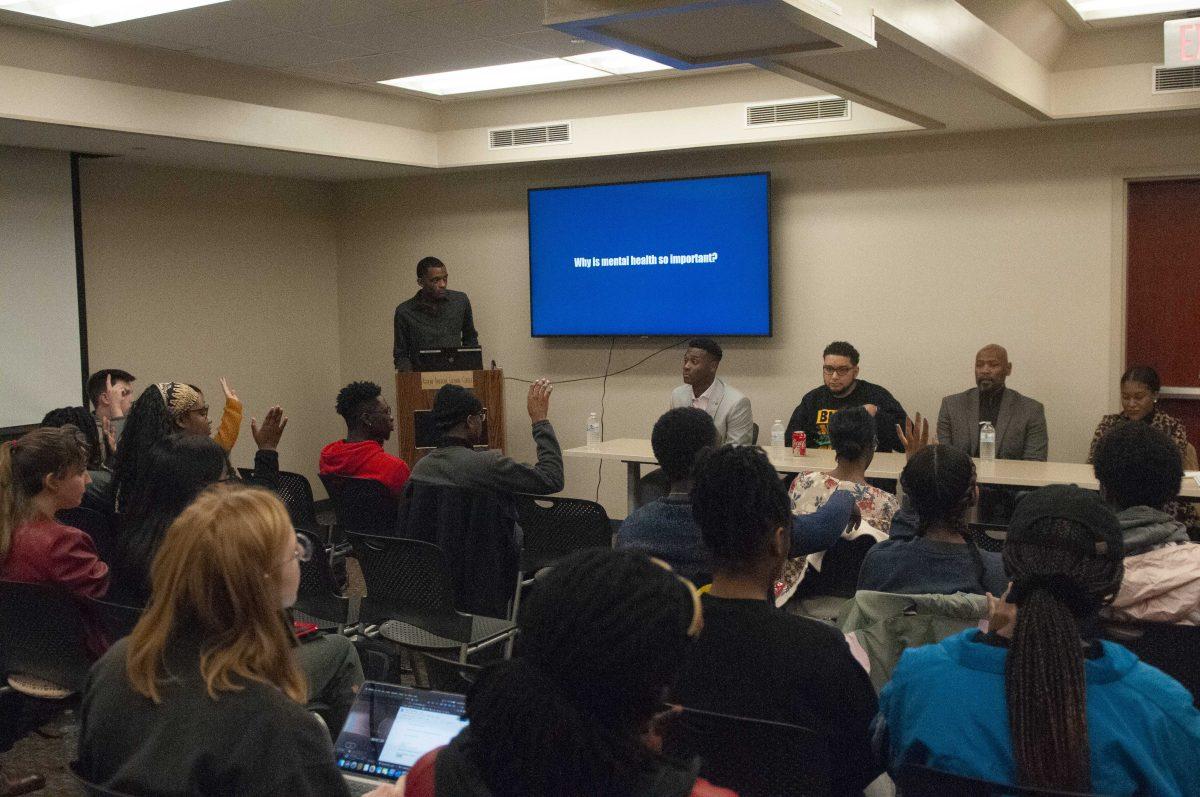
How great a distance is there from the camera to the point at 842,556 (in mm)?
3480

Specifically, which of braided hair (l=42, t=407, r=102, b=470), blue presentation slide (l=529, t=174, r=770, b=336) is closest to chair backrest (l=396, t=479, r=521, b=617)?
braided hair (l=42, t=407, r=102, b=470)

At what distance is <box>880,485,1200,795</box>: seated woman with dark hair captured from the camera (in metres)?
1.70

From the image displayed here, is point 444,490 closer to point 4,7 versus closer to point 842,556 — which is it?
point 842,556

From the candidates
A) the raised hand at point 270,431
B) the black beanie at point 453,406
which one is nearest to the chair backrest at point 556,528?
the black beanie at point 453,406

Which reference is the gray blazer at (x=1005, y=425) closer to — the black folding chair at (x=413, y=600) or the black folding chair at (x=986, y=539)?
the black folding chair at (x=986, y=539)

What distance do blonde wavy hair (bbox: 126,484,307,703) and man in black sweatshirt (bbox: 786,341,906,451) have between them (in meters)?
4.88

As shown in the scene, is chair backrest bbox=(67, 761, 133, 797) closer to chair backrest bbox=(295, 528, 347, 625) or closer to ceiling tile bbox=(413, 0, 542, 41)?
chair backrest bbox=(295, 528, 347, 625)

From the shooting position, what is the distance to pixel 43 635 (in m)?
3.26

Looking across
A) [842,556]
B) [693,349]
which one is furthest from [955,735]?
[693,349]

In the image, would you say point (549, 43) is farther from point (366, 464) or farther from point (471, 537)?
point (471, 537)

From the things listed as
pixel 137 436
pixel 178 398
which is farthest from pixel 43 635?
pixel 178 398

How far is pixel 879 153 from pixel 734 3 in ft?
12.3

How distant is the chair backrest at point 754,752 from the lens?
73.1 inches

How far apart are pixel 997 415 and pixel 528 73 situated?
137 inches
